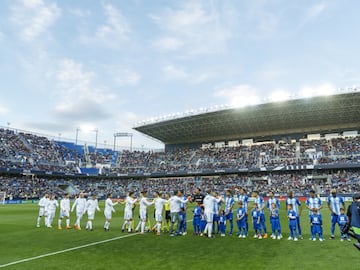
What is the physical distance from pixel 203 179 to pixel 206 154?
5.34 meters

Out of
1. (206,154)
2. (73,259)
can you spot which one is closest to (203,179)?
(206,154)

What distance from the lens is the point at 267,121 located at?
56.2 metres

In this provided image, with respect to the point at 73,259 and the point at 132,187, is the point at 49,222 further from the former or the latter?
the point at 132,187

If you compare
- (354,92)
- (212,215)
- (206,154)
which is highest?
(354,92)

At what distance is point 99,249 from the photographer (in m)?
12.1

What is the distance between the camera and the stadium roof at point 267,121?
4838cm

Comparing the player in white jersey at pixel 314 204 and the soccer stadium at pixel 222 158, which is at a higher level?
the soccer stadium at pixel 222 158

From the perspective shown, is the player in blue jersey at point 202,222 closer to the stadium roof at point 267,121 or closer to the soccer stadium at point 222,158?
the soccer stadium at point 222,158

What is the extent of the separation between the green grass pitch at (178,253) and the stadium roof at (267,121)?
3685cm

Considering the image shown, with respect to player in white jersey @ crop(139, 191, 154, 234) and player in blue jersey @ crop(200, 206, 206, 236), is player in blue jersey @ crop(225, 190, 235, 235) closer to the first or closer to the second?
player in blue jersey @ crop(200, 206, 206, 236)

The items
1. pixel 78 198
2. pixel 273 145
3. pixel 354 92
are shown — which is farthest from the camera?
pixel 273 145

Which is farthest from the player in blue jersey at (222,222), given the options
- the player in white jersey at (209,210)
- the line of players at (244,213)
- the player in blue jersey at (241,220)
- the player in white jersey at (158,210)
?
the player in white jersey at (158,210)

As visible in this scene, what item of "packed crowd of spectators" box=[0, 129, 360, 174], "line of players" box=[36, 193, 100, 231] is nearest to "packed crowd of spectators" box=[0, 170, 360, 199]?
"packed crowd of spectators" box=[0, 129, 360, 174]

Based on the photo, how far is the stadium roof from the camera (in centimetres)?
4838
